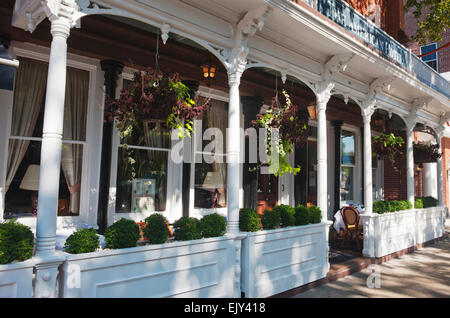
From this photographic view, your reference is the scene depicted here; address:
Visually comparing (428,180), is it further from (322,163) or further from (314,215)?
(314,215)

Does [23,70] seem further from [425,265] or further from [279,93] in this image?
[425,265]

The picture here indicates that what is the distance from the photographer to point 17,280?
2523 mm

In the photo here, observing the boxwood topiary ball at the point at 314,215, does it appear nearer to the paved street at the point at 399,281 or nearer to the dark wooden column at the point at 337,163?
the paved street at the point at 399,281

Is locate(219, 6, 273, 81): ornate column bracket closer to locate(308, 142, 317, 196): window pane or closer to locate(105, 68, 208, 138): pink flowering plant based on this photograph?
locate(105, 68, 208, 138): pink flowering plant

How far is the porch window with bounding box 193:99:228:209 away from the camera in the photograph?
600cm

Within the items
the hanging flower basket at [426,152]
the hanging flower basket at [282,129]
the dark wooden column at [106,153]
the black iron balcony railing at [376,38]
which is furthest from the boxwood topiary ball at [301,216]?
the hanging flower basket at [426,152]

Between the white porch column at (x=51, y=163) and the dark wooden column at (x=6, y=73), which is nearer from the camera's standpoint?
the white porch column at (x=51, y=163)

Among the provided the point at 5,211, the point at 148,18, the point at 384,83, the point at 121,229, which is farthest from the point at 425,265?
the point at 5,211

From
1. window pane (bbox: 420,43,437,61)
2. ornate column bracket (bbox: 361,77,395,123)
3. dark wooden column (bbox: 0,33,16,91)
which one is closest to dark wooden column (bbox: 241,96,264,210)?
ornate column bracket (bbox: 361,77,395,123)

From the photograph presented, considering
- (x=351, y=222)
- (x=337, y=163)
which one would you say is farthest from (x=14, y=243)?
(x=337, y=163)

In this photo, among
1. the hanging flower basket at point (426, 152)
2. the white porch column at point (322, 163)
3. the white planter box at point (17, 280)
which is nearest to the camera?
the white planter box at point (17, 280)

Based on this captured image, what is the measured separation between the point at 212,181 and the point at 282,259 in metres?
2.16

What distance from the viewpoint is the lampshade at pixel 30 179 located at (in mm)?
4260

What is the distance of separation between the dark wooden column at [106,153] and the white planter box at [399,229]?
5.03 meters
